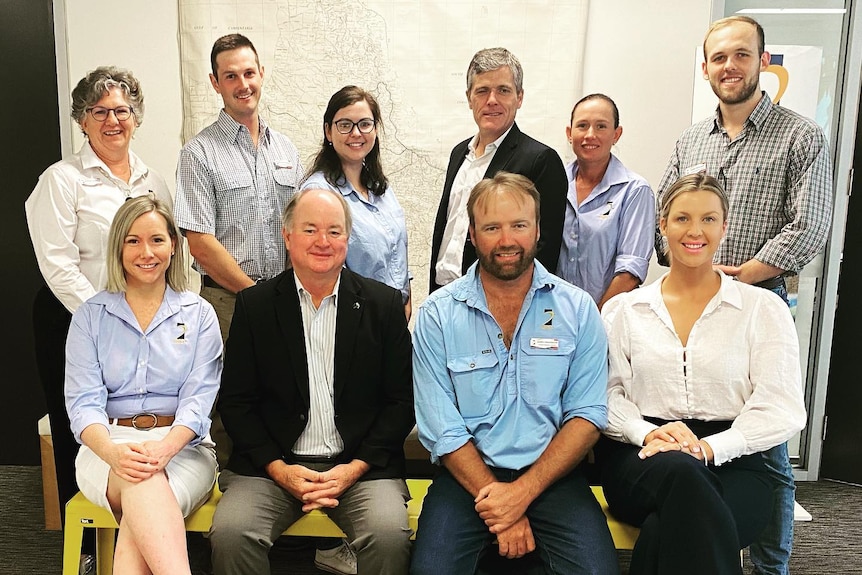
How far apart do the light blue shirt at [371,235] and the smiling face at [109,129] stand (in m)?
0.71

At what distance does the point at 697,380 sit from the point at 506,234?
0.75 m

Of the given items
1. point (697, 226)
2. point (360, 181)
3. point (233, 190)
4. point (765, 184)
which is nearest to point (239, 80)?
point (233, 190)

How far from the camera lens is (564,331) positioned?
230cm

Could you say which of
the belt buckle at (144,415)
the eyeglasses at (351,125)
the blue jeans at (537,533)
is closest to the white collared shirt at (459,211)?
the eyeglasses at (351,125)

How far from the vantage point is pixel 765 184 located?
271 centimetres

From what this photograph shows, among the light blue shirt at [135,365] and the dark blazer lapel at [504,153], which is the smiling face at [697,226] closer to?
the dark blazer lapel at [504,153]

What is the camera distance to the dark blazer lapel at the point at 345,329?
2.36m

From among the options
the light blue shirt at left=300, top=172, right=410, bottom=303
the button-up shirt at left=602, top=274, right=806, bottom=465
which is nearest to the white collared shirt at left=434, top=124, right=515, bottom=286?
the light blue shirt at left=300, top=172, right=410, bottom=303

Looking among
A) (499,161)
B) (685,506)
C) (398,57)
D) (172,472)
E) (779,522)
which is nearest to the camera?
(685,506)

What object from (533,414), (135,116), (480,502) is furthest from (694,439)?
(135,116)

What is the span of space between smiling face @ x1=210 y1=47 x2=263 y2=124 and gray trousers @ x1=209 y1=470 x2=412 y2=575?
146cm

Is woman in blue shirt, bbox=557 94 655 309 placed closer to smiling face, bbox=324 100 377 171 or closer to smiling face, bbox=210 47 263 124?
smiling face, bbox=324 100 377 171

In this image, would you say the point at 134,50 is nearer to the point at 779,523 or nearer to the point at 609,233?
the point at 609,233

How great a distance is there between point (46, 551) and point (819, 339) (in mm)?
3813
